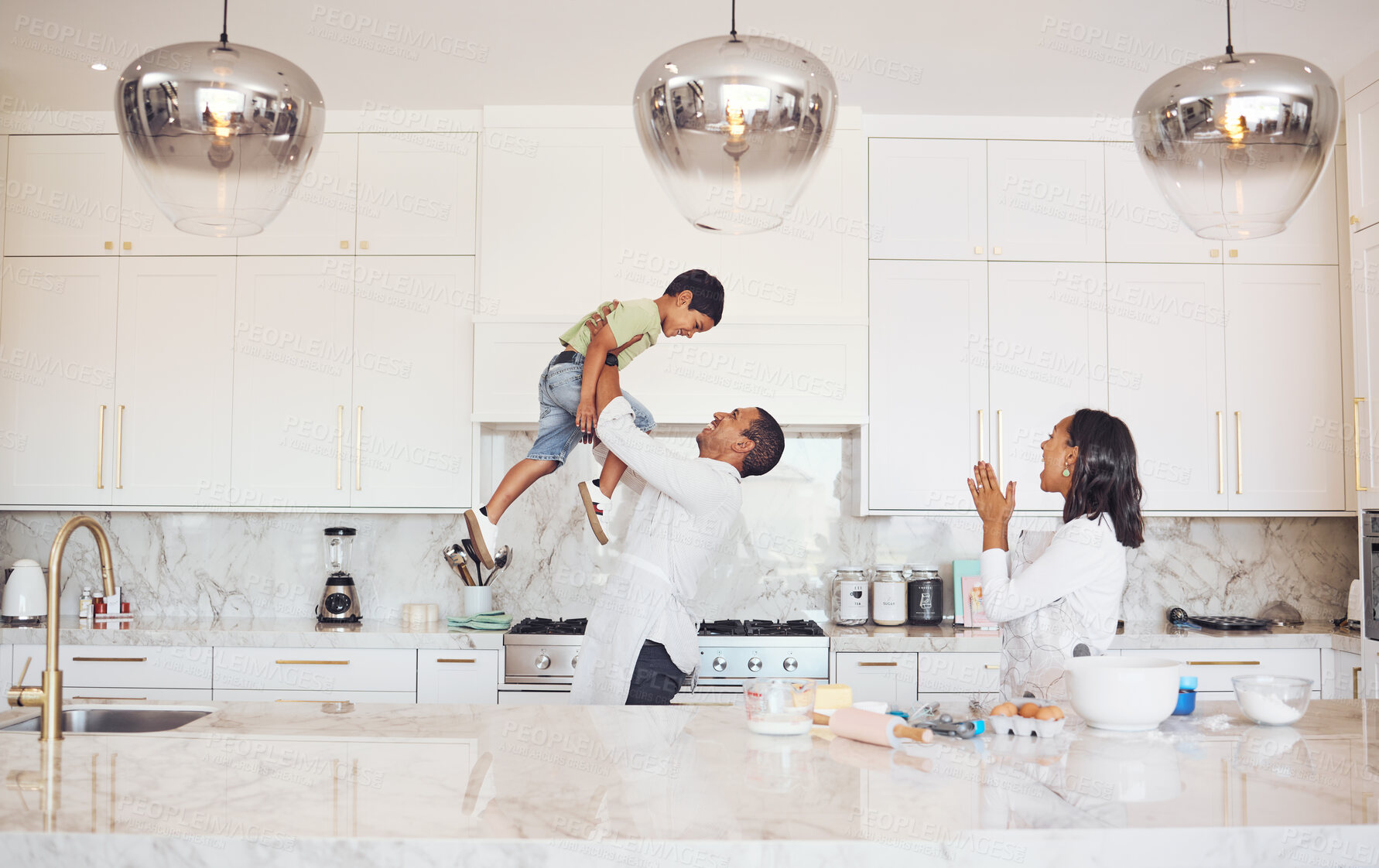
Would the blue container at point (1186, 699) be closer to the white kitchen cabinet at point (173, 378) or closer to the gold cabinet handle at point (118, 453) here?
the white kitchen cabinet at point (173, 378)

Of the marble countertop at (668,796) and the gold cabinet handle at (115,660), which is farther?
the gold cabinet handle at (115,660)

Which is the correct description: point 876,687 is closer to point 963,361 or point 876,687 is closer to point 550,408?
point 963,361

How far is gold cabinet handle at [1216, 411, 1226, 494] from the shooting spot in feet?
12.9

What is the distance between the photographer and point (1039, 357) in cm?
398

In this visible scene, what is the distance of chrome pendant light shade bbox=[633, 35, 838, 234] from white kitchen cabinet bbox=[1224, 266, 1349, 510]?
2.95 metres

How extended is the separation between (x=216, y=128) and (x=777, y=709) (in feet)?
4.42

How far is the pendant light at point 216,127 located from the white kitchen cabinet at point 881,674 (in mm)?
2537

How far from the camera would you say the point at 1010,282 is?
3992 mm

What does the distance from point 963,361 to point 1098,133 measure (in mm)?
1049

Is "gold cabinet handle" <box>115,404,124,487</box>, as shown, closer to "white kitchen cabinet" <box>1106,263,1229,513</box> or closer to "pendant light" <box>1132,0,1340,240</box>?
"pendant light" <box>1132,0,1340,240</box>

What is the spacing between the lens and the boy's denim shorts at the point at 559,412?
8.94 ft

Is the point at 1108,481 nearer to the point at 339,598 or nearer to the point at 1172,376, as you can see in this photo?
the point at 1172,376

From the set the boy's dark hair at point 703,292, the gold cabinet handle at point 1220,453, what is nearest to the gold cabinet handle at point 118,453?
the boy's dark hair at point 703,292

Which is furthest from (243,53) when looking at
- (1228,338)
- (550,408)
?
(1228,338)
